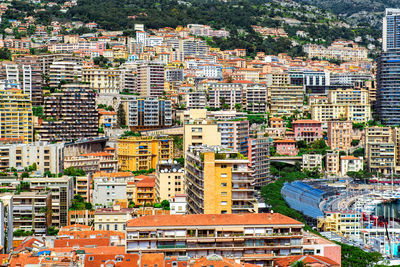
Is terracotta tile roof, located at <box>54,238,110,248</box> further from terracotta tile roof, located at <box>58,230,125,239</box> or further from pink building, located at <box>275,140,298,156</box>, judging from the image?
pink building, located at <box>275,140,298,156</box>

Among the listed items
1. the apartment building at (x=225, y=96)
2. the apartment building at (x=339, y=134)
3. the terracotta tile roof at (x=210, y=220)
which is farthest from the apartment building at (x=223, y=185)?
the apartment building at (x=225, y=96)

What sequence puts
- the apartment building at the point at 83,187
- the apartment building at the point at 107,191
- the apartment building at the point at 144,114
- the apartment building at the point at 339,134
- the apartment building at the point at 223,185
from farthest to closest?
the apartment building at the point at 339,134 → the apartment building at the point at 144,114 → the apartment building at the point at 83,187 → the apartment building at the point at 107,191 → the apartment building at the point at 223,185

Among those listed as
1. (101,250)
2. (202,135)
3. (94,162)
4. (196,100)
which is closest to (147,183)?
(94,162)

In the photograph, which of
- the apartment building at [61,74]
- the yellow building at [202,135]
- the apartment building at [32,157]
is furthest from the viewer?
the apartment building at [61,74]

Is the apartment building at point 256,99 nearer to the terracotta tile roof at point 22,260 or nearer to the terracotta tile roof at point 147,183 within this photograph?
the terracotta tile roof at point 147,183

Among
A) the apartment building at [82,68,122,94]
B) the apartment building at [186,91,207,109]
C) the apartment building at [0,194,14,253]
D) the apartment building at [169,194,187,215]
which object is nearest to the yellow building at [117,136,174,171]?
the apartment building at [186,91,207,109]

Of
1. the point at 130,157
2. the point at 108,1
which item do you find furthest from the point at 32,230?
the point at 108,1
